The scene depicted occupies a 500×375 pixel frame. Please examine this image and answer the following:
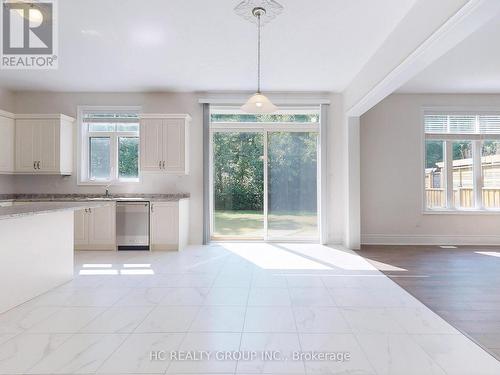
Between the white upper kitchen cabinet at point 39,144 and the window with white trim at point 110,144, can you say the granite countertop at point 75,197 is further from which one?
the white upper kitchen cabinet at point 39,144

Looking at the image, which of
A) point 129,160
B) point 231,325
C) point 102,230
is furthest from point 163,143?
point 231,325

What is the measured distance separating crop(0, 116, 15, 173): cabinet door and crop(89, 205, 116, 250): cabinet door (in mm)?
1698

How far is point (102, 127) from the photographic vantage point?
18.6ft

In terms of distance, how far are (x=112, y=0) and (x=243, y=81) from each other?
2.49m

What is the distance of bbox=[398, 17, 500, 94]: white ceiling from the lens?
3.64 m

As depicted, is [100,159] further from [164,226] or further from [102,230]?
[164,226]

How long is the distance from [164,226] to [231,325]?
300cm

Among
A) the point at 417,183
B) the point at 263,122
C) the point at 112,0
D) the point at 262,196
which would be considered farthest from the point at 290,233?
the point at 112,0

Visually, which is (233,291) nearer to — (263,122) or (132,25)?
(132,25)

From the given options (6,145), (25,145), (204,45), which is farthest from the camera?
(25,145)

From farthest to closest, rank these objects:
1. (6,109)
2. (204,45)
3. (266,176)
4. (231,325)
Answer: (266,176), (6,109), (204,45), (231,325)

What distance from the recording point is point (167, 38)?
143 inches

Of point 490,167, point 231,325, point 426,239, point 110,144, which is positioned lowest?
point 231,325

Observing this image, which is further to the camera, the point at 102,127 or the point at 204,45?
the point at 102,127
